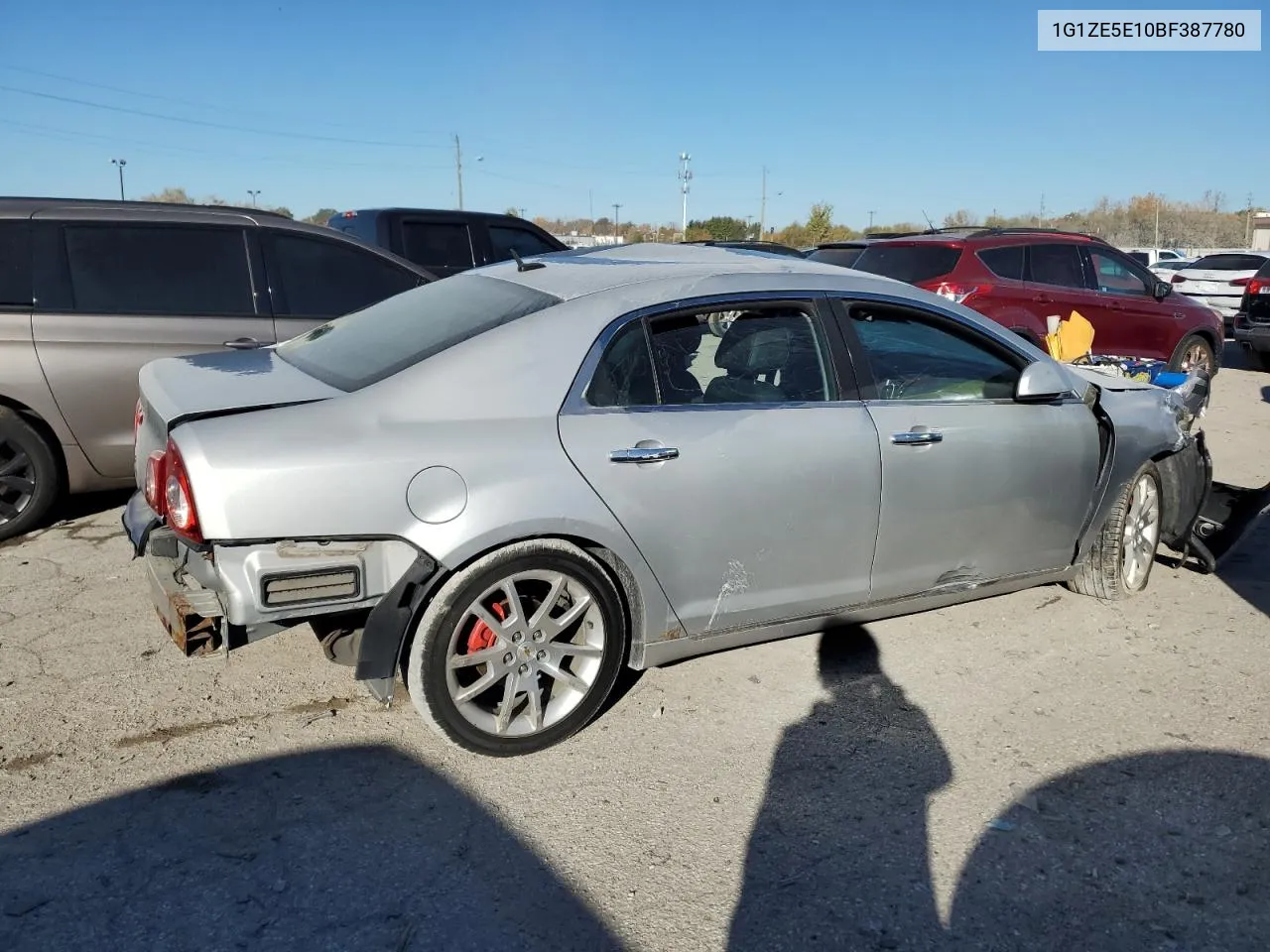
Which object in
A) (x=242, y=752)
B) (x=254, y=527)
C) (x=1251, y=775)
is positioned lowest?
(x=1251, y=775)

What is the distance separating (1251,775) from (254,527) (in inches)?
127

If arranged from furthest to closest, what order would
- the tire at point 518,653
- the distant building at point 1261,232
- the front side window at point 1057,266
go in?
the distant building at point 1261,232 < the front side window at point 1057,266 < the tire at point 518,653

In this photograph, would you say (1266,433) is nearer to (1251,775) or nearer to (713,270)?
(1251,775)

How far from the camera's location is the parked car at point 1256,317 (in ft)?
41.2

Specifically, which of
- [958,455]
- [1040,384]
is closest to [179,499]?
[958,455]

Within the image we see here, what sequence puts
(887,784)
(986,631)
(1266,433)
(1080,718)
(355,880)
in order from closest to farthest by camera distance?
(355,880) < (887,784) < (1080,718) < (986,631) < (1266,433)

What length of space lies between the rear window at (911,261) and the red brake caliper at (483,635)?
6.82 meters

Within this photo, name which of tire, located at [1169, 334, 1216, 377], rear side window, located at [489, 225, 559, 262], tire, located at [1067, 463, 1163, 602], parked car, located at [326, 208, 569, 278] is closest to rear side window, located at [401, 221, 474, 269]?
parked car, located at [326, 208, 569, 278]

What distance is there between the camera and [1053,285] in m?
9.45

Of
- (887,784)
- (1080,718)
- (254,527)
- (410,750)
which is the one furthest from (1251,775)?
(254,527)

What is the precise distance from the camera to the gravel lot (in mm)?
2521

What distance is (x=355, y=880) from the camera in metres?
2.63

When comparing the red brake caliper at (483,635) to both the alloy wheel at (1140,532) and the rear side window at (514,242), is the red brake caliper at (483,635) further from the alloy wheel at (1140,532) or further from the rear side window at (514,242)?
the rear side window at (514,242)

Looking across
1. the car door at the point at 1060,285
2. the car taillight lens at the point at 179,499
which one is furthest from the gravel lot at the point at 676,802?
the car door at the point at 1060,285
